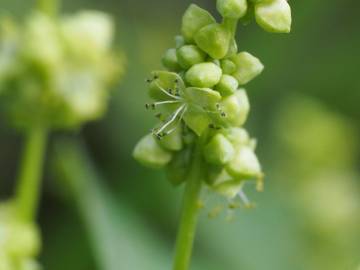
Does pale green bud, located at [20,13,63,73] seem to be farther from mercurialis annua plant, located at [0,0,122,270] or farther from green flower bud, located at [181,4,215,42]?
green flower bud, located at [181,4,215,42]

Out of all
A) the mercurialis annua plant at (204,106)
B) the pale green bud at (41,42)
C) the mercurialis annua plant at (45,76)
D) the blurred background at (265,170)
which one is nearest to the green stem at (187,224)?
the mercurialis annua plant at (204,106)

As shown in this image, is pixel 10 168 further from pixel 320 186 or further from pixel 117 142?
pixel 320 186

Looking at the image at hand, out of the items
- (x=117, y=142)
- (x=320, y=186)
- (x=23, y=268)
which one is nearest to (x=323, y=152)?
(x=320, y=186)

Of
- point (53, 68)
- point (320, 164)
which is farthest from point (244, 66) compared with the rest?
point (320, 164)

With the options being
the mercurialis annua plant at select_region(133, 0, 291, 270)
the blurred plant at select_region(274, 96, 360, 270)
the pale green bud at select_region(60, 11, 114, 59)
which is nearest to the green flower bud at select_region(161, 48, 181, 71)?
the mercurialis annua plant at select_region(133, 0, 291, 270)

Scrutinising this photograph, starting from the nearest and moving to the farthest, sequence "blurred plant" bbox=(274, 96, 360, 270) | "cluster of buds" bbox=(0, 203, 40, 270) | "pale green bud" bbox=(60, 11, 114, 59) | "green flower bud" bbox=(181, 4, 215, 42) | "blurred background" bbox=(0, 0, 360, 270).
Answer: "green flower bud" bbox=(181, 4, 215, 42) → "cluster of buds" bbox=(0, 203, 40, 270) → "pale green bud" bbox=(60, 11, 114, 59) → "blurred background" bbox=(0, 0, 360, 270) → "blurred plant" bbox=(274, 96, 360, 270)

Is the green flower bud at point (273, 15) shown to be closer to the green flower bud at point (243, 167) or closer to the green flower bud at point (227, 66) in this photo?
the green flower bud at point (227, 66)
